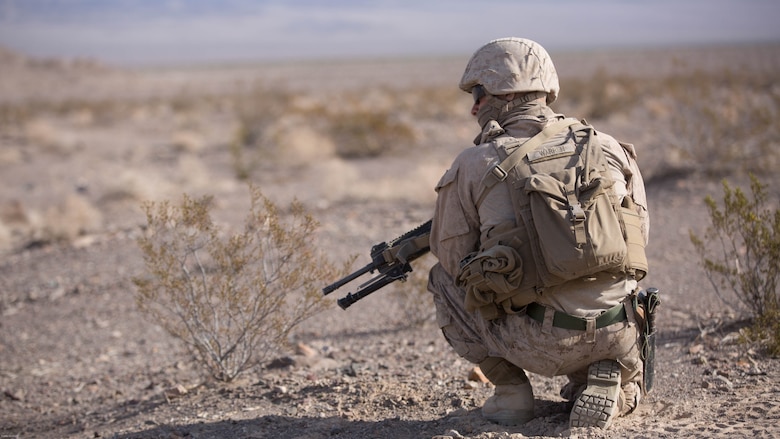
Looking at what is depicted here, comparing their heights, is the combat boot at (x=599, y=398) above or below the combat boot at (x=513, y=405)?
above

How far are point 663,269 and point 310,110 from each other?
13918mm

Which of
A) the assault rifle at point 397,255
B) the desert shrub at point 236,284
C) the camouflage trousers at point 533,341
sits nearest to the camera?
the camouflage trousers at point 533,341

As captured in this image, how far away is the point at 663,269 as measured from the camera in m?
Answer: 6.25

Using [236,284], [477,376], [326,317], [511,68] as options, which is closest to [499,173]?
[511,68]

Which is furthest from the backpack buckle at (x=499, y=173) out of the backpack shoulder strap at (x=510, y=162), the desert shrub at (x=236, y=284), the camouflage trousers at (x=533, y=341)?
the desert shrub at (x=236, y=284)

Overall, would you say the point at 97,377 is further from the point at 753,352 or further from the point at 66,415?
the point at 753,352

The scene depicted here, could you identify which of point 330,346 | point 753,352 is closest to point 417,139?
point 330,346

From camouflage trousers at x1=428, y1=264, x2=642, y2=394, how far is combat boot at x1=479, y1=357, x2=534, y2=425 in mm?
67

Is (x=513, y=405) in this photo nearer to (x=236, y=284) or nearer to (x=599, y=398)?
(x=599, y=398)

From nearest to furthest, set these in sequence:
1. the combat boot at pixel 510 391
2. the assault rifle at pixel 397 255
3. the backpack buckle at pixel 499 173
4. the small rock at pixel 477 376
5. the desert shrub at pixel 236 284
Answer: the backpack buckle at pixel 499 173, the combat boot at pixel 510 391, the assault rifle at pixel 397 255, the small rock at pixel 477 376, the desert shrub at pixel 236 284

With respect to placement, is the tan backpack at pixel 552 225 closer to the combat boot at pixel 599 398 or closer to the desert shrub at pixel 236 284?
the combat boot at pixel 599 398

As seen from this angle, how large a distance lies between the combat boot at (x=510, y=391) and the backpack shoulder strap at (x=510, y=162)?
77 centimetres

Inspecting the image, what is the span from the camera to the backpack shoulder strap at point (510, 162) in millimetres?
2854

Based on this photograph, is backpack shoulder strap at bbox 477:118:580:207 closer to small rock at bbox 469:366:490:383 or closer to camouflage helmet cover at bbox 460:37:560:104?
camouflage helmet cover at bbox 460:37:560:104
